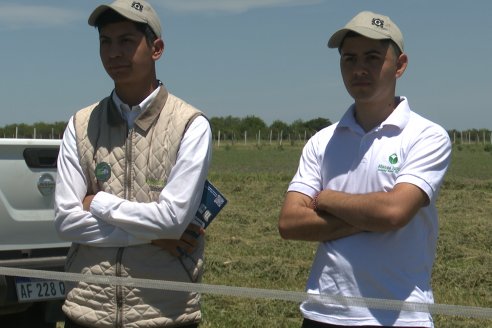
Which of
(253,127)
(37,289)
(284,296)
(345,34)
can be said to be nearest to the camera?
(284,296)

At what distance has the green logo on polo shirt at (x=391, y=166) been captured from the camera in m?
3.06

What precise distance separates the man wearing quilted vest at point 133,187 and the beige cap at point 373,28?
2.29 feet

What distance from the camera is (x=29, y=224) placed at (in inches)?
202

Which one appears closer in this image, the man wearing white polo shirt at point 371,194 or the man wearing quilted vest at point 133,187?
the man wearing white polo shirt at point 371,194

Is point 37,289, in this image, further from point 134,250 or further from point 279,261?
point 279,261

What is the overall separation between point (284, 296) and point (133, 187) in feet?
2.51

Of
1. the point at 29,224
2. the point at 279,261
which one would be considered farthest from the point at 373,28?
the point at 279,261

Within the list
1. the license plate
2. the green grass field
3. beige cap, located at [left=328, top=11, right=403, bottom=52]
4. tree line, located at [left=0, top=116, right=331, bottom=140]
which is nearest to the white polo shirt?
beige cap, located at [left=328, top=11, right=403, bottom=52]

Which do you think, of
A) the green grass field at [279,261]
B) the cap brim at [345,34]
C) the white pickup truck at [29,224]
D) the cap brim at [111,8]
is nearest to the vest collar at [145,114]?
the cap brim at [111,8]

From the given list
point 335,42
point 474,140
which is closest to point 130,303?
point 335,42

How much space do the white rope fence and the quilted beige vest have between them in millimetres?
38

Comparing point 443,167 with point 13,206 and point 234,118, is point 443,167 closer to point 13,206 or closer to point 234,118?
point 13,206

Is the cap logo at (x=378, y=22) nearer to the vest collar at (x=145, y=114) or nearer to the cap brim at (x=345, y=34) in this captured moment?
the cap brim at (x=345, y=34)

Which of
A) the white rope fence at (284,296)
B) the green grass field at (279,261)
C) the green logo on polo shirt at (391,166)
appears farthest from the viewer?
the green grass field at (279,261)
